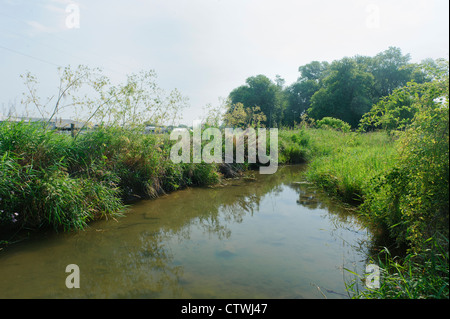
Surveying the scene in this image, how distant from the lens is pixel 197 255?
362 cm

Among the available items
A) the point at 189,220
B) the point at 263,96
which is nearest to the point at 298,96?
the point at 263,96

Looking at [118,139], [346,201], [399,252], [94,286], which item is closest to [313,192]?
[346,201]

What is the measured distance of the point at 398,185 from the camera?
3.12 meters

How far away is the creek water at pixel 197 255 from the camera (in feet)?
9.15

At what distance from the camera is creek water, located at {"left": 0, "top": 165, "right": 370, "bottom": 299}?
2.79 meters

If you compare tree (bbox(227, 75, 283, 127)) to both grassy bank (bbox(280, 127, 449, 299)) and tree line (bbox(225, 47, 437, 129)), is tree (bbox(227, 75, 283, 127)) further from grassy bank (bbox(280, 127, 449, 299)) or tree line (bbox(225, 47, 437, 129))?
grassy bank (bbox(280, 127, 449, 299))

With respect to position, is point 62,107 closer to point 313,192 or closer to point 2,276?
point 2,276

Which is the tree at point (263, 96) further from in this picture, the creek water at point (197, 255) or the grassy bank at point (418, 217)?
the grassy bank at point (418, 217)

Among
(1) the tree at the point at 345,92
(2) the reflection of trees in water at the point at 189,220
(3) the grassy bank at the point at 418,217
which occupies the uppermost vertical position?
(1) the tree at the point at 345,92

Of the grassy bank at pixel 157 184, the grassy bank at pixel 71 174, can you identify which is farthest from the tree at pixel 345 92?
the grassy bank at pixel 71 174

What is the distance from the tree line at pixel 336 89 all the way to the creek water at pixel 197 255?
67.2ft

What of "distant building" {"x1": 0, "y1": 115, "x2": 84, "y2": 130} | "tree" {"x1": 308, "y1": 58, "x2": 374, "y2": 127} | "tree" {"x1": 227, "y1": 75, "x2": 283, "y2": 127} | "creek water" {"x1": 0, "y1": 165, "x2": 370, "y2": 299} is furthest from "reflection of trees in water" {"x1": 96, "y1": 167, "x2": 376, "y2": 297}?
"tree" {"x1": 227, "y1": 75, "x2": 283, "y2": 127}

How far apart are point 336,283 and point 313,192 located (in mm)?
4634
